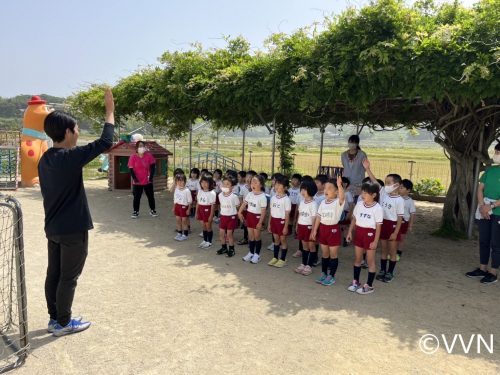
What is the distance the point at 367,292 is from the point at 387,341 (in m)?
1.26

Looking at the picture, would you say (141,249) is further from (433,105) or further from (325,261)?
(433,105)

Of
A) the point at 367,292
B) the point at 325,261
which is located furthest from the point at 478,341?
the point at 325,261

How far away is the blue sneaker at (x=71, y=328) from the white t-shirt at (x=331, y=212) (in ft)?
10.5

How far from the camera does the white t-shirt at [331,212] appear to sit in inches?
208

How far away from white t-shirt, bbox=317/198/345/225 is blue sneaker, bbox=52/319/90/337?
3.19 meters

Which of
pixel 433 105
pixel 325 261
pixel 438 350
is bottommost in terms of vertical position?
pixel 438 350

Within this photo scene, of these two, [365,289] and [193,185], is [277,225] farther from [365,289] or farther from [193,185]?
[193,185]

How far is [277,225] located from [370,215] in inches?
61.1

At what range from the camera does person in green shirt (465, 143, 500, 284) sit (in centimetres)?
542

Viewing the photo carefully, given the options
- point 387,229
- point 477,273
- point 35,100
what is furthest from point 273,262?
point 35,100

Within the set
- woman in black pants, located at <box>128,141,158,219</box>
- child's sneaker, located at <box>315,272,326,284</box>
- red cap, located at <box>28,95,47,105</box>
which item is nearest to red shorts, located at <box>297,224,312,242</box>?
child's sneaker, located at <box>315,272,326,284</box>

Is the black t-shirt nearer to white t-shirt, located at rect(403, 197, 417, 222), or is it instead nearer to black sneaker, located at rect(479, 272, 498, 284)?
white t-shirt, located at rect(403, 197, 417, 222)

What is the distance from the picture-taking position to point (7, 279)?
532 centimetres

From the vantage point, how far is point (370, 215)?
16.4ft
